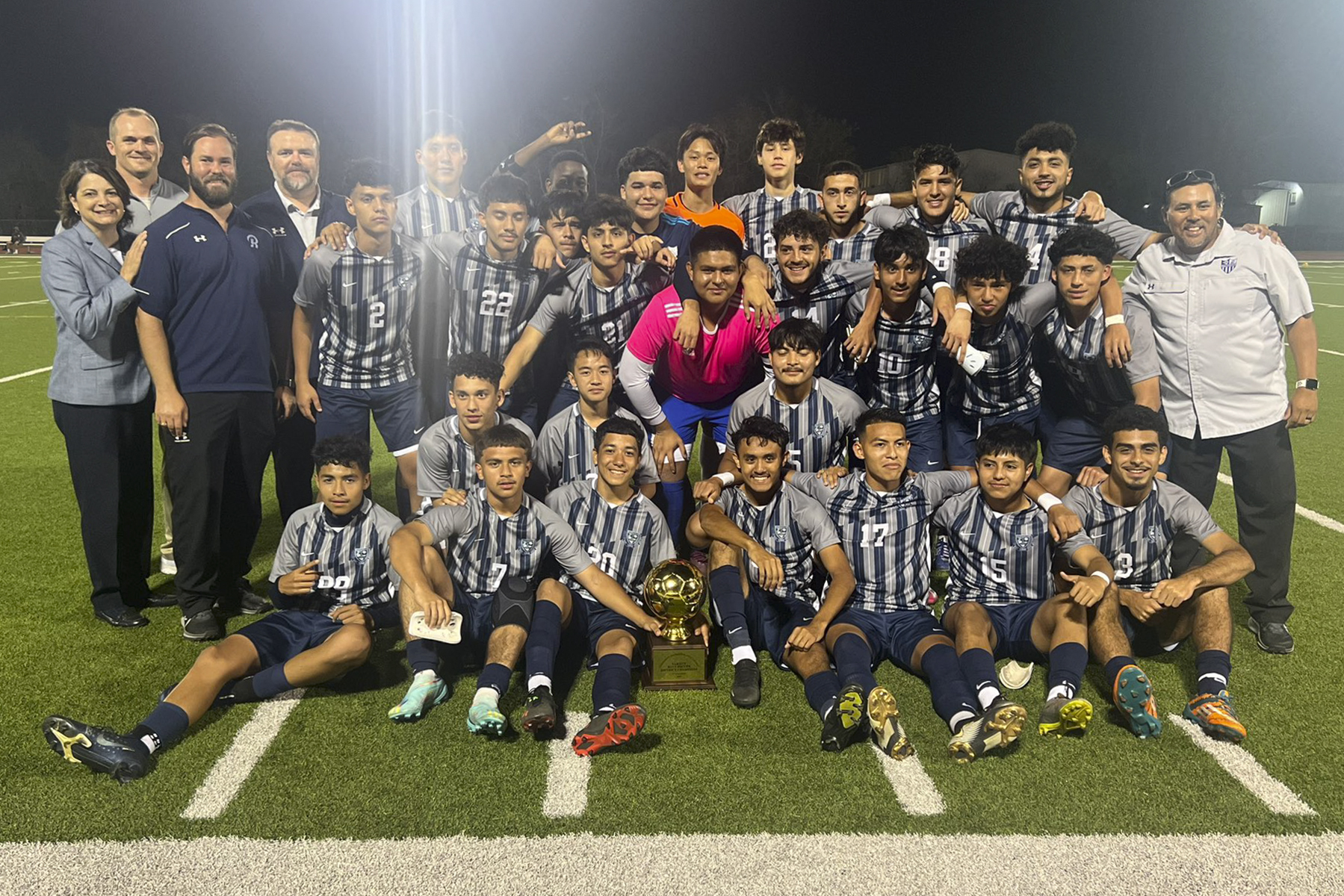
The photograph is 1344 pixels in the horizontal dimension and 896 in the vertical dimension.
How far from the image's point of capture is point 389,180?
15.1 ft

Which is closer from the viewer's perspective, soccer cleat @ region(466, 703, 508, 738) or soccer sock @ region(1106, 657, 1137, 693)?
soccer cleat @ region(466, 703, 508, 738)

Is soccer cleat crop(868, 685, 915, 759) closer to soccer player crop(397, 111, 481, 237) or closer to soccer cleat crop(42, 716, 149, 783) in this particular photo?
soccer cleat crop(42, 716, 149, 783)

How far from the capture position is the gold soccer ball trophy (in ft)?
12.0

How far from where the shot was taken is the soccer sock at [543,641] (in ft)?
11.3

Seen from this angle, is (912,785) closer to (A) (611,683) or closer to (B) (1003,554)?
(A) (611,683)

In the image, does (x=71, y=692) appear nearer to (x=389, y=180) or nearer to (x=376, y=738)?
(x=376, y=738)

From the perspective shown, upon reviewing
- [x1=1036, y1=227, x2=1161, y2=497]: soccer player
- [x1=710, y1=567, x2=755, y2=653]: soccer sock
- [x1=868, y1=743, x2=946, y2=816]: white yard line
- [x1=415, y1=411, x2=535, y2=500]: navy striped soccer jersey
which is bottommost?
[x1=868, y1=743, x2=946, y2=816]: white yard line

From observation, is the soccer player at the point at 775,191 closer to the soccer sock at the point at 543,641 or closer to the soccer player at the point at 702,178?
the soccer player at the point at 702,178

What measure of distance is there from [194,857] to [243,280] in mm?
2513

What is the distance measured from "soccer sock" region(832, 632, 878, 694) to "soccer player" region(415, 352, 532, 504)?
1.61 meters

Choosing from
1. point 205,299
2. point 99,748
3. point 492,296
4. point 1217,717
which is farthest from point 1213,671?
point 205,299

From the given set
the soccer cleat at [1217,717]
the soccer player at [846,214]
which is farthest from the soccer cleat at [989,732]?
the soccer player at [846,214]

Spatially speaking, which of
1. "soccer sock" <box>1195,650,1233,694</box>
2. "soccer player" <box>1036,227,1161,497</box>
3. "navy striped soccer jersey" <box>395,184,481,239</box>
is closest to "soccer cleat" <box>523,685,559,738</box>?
"soccer sock" <box>1195,650,1233,694</box>

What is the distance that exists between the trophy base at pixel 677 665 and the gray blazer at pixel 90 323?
2534 mm
